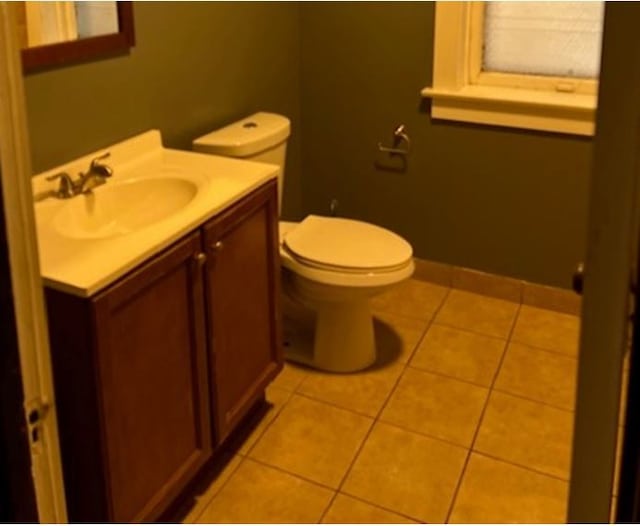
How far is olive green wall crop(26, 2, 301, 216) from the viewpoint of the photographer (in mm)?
2115

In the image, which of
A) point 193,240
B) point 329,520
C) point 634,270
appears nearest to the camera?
point 634,270

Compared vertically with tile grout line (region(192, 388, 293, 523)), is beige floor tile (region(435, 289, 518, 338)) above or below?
above

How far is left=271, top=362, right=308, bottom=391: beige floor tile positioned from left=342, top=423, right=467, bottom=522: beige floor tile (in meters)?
0.35

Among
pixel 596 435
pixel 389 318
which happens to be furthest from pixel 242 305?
pixel 596 435

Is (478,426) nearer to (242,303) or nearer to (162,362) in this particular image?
(242,303)

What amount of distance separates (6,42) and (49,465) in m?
0.46

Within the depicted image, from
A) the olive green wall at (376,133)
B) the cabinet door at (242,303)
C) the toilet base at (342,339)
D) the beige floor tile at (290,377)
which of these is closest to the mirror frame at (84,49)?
the olive green wall at (376,133)

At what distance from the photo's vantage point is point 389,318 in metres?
3.12

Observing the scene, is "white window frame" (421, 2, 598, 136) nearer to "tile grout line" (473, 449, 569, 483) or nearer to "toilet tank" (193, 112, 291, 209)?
"toilet tank" (193, 112, 291, 209)

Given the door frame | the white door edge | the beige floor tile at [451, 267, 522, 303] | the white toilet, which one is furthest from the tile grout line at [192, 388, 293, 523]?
the door frame

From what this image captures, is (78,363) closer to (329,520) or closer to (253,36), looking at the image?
(329,520)

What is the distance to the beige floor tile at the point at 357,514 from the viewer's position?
6.88 feet

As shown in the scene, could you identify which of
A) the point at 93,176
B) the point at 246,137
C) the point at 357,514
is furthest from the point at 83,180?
the point at 357,514

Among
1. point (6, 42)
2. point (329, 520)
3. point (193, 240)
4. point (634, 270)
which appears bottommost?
point (329, 520)
